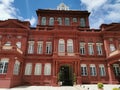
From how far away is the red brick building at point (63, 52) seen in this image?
20422 mm

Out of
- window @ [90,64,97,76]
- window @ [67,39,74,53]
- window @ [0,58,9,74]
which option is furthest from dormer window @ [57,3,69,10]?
window @ [0,58,9,74]

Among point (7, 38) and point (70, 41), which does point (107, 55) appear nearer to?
point (70, 41)

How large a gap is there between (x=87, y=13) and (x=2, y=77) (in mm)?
21057

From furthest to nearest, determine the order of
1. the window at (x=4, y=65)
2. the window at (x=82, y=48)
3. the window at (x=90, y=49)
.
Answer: the window at (x=90, y=49), the window at (x=82, y=48), the window at (x=4, y=65)

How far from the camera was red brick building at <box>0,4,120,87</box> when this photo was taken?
67.0 feet

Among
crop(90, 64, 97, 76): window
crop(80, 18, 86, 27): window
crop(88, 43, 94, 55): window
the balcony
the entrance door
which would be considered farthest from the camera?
crop(80, 18, 86, 27): window

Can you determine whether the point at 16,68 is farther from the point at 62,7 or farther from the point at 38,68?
the point at 62,7

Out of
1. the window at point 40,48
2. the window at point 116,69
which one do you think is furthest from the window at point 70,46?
the window at point 116,69

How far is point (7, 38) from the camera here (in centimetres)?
2233

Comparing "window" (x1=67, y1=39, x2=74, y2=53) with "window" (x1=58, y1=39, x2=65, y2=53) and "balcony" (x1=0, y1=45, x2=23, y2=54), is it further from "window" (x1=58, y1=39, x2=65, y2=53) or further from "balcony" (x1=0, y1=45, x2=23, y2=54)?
"balcony" (x1=0, y1=45, x2=23, y2=54)

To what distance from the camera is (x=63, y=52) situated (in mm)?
21250

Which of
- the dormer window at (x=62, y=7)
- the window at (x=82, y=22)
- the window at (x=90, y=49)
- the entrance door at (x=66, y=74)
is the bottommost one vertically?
the entrance door at (x=66, y=74)

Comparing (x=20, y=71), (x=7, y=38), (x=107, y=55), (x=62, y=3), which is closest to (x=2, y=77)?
(x=20, y=71)

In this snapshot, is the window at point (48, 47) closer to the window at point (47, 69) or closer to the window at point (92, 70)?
the window at point (47, 69)
